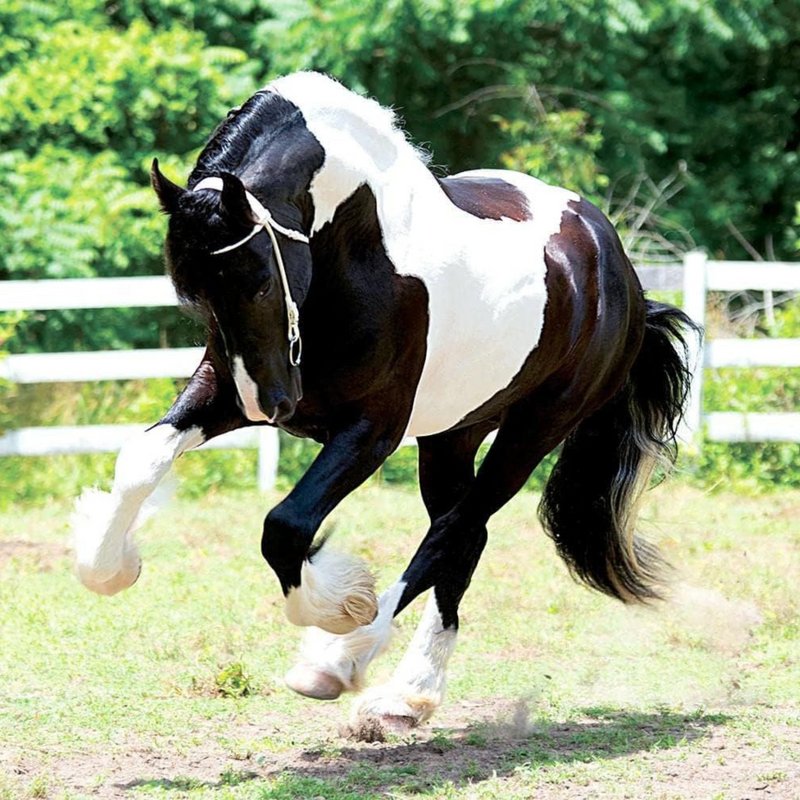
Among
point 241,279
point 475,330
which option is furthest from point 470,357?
point 241,279

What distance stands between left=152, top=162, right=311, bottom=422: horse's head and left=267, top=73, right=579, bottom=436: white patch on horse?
0.41 metres

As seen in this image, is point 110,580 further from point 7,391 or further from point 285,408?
point 7,391

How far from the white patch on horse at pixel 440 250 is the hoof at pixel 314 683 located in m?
0.88

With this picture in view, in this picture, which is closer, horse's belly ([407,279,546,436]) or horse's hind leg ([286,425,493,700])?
horse's hind leg ([286,425,493,700])

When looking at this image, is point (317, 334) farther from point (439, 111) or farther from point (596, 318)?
point (439, 111)

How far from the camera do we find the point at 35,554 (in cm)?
726

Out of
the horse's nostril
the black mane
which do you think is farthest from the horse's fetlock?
the black mane

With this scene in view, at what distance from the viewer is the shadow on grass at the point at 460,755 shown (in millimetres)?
3877

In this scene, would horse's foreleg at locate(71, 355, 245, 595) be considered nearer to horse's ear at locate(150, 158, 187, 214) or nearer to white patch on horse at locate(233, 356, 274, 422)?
white patch on horse at locate(233, 356, 274, 422)

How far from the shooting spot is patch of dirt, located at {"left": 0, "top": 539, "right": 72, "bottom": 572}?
710 cm

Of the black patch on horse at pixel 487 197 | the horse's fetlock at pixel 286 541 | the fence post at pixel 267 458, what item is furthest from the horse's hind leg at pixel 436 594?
the fence post at pixel 267 458

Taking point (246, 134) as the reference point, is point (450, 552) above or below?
below

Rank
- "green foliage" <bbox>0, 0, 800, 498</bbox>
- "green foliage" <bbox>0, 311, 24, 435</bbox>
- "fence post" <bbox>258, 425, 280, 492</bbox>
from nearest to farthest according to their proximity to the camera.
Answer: "green foliage" <bbox>0, 311, 24, 435</bbox>, "fence post" <bbox>258, 425, 280, 492</bbox>, "green foliage" <bbox>0, 0, 800, 498</bbox>

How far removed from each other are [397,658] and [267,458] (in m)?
3.47
